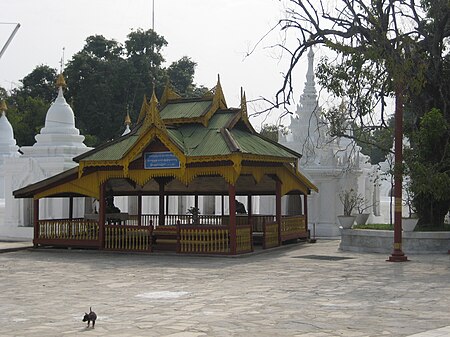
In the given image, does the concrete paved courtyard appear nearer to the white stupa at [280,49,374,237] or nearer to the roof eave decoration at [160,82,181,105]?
the roof eave decoration at [160,82,181,105]

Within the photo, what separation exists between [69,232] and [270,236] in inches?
224

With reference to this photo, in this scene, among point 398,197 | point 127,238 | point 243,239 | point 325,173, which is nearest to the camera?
point 398,197

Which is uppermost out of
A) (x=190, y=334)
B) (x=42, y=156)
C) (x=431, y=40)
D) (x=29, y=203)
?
(x=431, y=40)

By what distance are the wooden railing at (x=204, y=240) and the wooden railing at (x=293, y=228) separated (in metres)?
3.40

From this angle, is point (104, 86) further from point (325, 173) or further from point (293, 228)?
point (293, 228)

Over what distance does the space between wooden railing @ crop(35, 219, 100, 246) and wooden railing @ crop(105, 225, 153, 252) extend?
0.41m

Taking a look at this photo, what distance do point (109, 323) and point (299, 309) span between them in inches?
106

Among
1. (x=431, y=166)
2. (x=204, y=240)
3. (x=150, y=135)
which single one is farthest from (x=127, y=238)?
(x=431, y=166)

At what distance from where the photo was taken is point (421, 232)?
19.4 m

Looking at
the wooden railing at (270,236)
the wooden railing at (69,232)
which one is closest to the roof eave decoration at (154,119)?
the wooden railing at (69,232)

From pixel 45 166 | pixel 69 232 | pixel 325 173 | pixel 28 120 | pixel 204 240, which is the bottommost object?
pixel 204 240

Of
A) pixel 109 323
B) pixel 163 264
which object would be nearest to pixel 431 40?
pixel 163 264

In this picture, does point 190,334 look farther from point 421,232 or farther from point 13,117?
point 13,117

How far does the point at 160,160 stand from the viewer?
1948 centimetres
